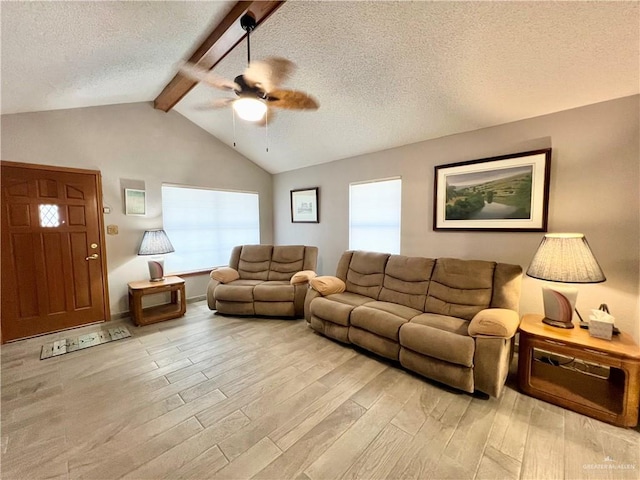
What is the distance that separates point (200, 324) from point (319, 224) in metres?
2.40

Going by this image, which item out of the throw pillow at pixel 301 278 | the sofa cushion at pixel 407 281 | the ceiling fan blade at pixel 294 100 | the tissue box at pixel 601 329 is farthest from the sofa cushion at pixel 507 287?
the ceiling fan blade at pixel 294 100

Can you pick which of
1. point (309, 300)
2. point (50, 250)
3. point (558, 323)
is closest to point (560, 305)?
point (558, 323)

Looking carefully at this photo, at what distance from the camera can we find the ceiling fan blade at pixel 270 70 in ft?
8.20

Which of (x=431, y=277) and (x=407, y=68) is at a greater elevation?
(x=407, y=68)

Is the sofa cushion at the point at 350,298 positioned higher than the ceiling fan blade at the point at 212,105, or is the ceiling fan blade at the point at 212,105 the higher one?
the ceiling fan blade at the point at 212,105

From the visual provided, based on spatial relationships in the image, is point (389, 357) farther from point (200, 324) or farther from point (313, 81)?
Result: point (313, 81)

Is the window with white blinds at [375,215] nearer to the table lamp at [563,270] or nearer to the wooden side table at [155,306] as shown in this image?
the table lamp at [563,270]

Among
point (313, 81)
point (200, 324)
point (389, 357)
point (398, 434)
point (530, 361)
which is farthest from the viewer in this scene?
point (200, 324)

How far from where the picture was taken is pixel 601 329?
72.2 inches

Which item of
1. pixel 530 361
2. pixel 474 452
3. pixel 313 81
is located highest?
pixel 313 81

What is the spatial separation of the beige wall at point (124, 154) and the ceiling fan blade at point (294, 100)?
1872mm

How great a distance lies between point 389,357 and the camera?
240 centimetres

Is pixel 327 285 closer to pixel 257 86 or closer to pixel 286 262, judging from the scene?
pixel 286 262

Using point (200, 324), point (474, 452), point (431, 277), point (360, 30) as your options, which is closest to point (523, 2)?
point (360, 30)
